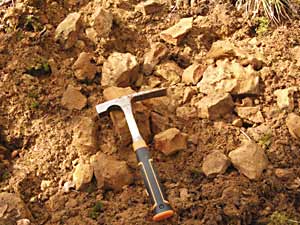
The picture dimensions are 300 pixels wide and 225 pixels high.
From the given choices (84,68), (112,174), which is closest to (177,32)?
(84,68)

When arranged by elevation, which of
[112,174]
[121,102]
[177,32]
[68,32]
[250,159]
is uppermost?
[68,32]

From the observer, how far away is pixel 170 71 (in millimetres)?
2164

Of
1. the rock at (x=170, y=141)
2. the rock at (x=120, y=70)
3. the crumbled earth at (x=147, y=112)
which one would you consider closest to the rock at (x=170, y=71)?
the crumbled earth at (x=147, y=112)

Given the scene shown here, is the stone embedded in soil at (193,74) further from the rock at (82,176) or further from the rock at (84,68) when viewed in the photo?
the rock at (82,176)

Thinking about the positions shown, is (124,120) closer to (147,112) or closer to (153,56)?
(147,112)

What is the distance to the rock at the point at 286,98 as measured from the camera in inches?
78.4

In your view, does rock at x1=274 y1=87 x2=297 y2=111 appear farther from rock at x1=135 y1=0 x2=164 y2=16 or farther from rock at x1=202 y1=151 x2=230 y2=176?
rock at x1=135 y1=0 x2=164 y2=16

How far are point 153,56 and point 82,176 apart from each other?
Answer: 2.28 ft

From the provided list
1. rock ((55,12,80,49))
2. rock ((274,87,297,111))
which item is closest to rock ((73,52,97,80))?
rock ((55,12,80,49))

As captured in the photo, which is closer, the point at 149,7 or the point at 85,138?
the point at 85,138

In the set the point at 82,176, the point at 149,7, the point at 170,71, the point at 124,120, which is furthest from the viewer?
the point at 149,7

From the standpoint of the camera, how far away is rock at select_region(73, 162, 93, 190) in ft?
5.91

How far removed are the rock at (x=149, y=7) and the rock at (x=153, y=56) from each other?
0.74 ft

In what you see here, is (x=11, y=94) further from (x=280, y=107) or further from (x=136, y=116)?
(x=280, y=107)
